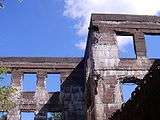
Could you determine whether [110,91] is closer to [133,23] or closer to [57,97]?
[133,23]

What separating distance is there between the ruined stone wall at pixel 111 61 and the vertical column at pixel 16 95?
182 inches

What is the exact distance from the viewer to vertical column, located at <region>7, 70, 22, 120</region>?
20.7 m

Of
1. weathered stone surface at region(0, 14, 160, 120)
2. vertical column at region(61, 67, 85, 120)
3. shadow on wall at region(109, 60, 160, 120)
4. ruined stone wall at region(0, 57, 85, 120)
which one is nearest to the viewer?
shadow on wall at region(109, 60, 160, 120)

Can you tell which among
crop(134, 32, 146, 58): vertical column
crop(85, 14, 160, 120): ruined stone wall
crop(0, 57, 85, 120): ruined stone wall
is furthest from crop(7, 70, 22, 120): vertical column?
crop(134, 32, 146, 58): vertical column

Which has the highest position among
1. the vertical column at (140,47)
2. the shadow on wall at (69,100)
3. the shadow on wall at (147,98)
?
the vertical column at (140,47)

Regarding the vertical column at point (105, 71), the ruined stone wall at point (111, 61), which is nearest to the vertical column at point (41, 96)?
the ruined stone wall at point (111, 61)

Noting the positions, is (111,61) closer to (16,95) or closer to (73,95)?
(73,95)

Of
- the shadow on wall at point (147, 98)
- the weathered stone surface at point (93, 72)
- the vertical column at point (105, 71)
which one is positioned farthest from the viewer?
the weathered stone surface at point (93, 72)

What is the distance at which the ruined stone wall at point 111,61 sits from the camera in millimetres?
16500

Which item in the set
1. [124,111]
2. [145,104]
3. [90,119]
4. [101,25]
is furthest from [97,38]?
[145,104]

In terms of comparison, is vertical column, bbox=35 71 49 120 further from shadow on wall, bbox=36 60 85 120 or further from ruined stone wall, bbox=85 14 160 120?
ruined stone wall, bbox=85 14 160 120

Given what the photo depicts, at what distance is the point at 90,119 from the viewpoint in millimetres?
17906

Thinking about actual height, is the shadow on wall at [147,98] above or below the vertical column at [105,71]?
below

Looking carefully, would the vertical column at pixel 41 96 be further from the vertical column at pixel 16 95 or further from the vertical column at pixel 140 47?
the vertical column at pixel 140 47
